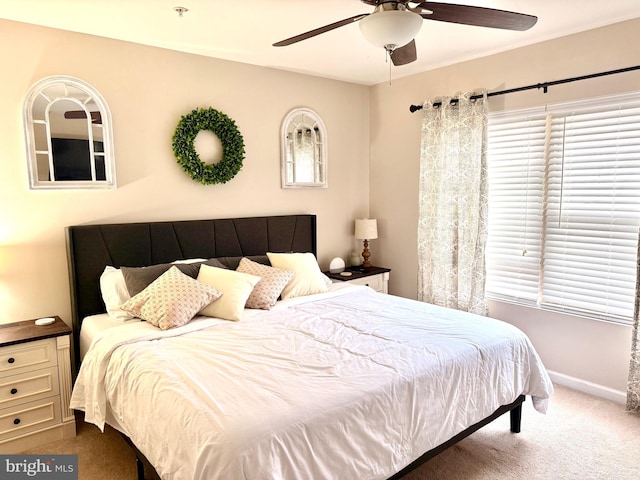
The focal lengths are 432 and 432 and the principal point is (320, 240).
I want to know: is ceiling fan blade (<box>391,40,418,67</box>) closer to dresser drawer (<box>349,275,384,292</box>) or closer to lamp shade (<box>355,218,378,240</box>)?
lamp shade (<box>355,218,378,240</box>)

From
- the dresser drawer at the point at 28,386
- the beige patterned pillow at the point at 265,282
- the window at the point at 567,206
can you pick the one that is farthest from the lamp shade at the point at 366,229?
the dresser drawer at the point at 28,386

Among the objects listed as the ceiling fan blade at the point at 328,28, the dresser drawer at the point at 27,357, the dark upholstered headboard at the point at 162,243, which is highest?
the ceiling fan blade at the point at 328,28

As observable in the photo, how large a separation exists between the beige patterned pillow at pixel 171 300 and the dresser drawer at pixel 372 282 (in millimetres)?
1783

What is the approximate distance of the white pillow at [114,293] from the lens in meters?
2.96

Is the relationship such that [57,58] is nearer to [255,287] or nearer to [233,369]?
[255,287]

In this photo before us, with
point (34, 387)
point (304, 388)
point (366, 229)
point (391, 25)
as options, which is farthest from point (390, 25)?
point (34, 387)

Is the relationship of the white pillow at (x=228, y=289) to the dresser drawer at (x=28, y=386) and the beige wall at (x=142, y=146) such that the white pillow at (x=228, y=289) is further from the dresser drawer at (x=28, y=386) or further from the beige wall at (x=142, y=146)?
the dresser drawer at (x=28, y=386)

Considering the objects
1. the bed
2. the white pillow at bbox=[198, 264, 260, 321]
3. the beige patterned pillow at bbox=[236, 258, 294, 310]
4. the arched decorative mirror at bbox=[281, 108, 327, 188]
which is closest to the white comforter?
the bed

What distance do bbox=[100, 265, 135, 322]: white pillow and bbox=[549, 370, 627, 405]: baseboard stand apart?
3325 mm

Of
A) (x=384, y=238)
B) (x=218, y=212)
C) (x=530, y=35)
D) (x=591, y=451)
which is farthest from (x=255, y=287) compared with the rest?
(x=530, y=35)

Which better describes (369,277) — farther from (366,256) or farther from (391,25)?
(391,25)

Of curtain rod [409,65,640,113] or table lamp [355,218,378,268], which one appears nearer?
curtain rod [409,65,640,113]

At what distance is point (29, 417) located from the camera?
105 inches

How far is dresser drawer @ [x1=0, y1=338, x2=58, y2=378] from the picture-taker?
256cm
